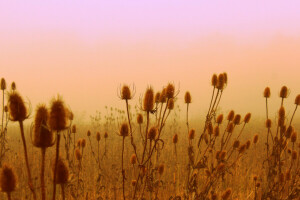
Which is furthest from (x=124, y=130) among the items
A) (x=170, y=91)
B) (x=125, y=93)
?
(x=170, y=91)

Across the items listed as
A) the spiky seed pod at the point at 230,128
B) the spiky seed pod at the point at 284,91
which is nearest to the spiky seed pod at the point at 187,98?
the spiky seed pod at the point at 230,128

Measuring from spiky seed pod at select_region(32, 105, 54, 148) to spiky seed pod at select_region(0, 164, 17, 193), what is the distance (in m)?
0.36

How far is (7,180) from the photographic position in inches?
71.9

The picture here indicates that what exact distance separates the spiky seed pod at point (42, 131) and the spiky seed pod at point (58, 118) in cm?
6

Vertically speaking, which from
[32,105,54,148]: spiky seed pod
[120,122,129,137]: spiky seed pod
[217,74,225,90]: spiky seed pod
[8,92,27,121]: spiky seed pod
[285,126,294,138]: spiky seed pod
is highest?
[217,74,225,90]: spiky seed pod

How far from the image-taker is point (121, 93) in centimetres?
301

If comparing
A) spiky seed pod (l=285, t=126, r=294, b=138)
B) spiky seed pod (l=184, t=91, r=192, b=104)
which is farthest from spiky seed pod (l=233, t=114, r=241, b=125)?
spiky seed pod (l=184, t=91, r=192, b=104)

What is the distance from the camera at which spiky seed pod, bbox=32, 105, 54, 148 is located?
167 centimetres

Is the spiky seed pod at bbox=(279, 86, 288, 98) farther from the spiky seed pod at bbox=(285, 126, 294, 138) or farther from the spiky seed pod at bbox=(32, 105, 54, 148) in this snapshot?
the spiky seed pod at bbox=(32, 105, 54, 148)

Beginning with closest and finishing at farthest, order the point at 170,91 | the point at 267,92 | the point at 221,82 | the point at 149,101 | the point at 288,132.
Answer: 1. the point at 149,101
2. the point at 170,91
3. the point at 221,82
4. the point at 288,132
5. the point at 267,92

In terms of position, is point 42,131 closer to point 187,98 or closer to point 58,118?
point 58,118

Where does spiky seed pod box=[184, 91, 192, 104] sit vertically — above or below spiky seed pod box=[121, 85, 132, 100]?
below

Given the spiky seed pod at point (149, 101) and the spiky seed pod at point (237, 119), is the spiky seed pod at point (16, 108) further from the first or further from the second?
the spiky seed pod at point (237, 119)

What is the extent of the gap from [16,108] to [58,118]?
0.31m
